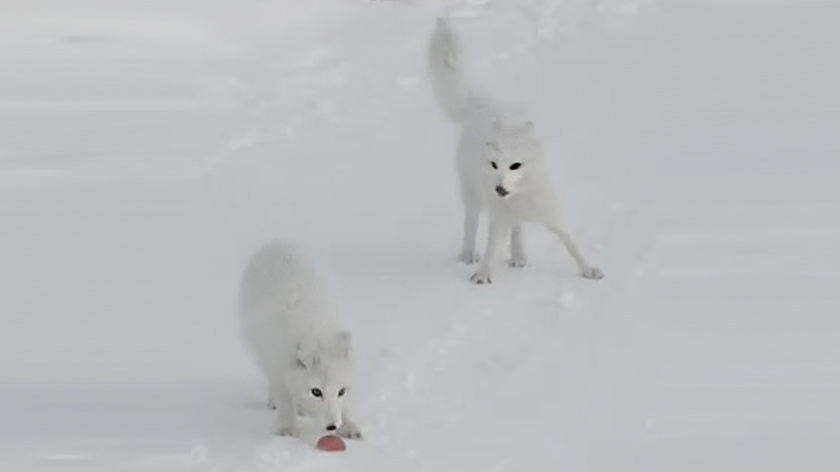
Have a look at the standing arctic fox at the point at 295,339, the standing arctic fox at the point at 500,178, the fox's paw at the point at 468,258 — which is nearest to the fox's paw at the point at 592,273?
the standing arctic fox at the point at 500,178

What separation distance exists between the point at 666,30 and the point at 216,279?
6.82 m

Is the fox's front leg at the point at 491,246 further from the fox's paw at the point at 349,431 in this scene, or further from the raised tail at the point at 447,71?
the fox's paw at the point at 349,431

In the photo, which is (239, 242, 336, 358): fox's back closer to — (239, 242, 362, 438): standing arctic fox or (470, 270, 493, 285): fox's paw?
(239, 242, 362, 438): standing arctic fox

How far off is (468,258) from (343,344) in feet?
6.82

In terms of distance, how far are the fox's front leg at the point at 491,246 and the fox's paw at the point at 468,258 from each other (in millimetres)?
262

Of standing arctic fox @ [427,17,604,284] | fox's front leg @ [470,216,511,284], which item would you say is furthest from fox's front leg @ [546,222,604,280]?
fox's front leg @ [470,216,511,284]

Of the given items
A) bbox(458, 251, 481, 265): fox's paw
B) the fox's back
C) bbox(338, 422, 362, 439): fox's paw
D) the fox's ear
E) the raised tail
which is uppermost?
the raised tail

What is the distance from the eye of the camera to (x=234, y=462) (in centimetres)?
442

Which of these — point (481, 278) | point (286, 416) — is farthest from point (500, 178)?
point (286, 416)

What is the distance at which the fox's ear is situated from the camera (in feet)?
14.5

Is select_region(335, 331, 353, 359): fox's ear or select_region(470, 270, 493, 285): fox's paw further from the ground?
select_region(470, 270, 493, 285): fox's paw

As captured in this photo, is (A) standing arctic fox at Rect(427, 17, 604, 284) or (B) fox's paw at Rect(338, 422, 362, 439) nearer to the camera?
(B) fox's paw at Rect(338, 422, 362, 439)

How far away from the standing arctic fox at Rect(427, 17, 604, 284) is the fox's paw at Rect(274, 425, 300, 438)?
64.2 inches

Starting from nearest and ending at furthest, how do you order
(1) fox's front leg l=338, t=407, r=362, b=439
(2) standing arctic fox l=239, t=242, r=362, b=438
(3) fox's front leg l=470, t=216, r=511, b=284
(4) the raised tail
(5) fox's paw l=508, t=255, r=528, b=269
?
(2) standing arctic fox l=239, t=242, r=362, b=438 → (1) fox's front leg l=338, t=407, r=362, b=439 → (3) fox's front leg l=470, t=216, r=511, b=284 → (5) fox's paw l=508, t=255, r=528, b=269 → (4) the raised tail
